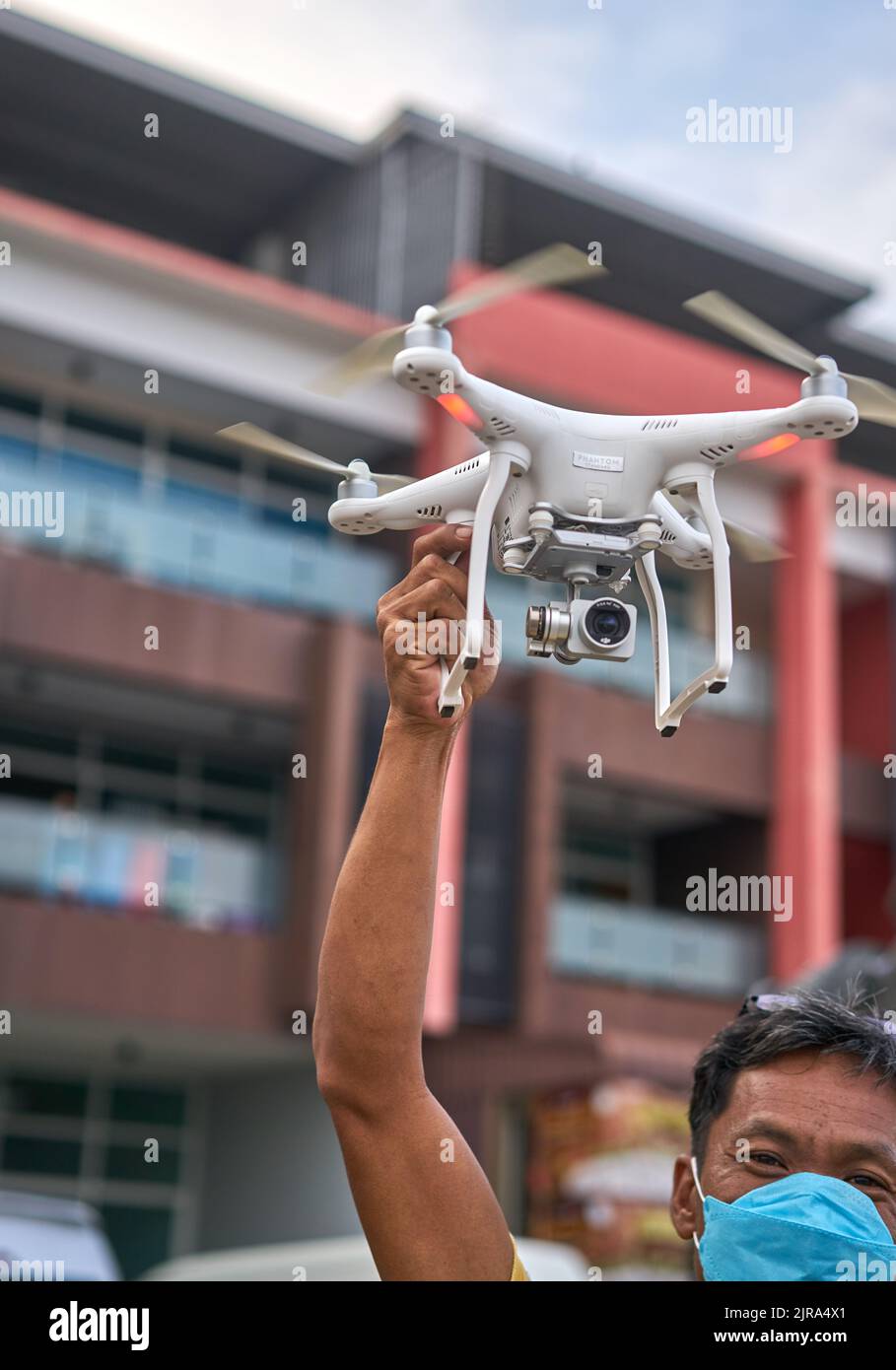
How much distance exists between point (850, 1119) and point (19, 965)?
43.6 feet

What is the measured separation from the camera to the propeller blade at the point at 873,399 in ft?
7.09

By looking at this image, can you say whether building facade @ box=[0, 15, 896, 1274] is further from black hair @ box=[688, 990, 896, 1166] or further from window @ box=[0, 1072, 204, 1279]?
black hair @ box=[688, 990, 896, 1166]

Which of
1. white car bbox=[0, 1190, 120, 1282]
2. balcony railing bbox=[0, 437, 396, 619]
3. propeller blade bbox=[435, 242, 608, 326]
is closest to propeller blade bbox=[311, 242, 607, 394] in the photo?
propeller blade bbox=[435, 242, 608, 326]

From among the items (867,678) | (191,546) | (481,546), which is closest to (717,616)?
(481,546)

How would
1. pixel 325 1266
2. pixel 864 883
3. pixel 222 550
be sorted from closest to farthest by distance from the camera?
pixel 325 1266 → pixel 222 550 → pixel 864 883

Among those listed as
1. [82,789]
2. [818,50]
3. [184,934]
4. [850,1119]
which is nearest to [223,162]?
[82,789]

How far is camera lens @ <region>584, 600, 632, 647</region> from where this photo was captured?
1.97 m

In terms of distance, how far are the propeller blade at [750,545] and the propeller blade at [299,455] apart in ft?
1.62

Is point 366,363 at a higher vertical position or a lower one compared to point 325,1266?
higher

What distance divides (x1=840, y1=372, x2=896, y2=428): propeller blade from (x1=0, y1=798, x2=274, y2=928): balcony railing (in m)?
13.5

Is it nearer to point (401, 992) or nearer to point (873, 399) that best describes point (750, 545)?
point (873, 399)

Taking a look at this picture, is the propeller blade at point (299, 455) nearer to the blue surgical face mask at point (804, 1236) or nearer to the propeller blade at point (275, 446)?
the propeller blade at point (275, 446)

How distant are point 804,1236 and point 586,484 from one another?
1152 millimetres

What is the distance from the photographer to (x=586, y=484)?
6.52 feet
